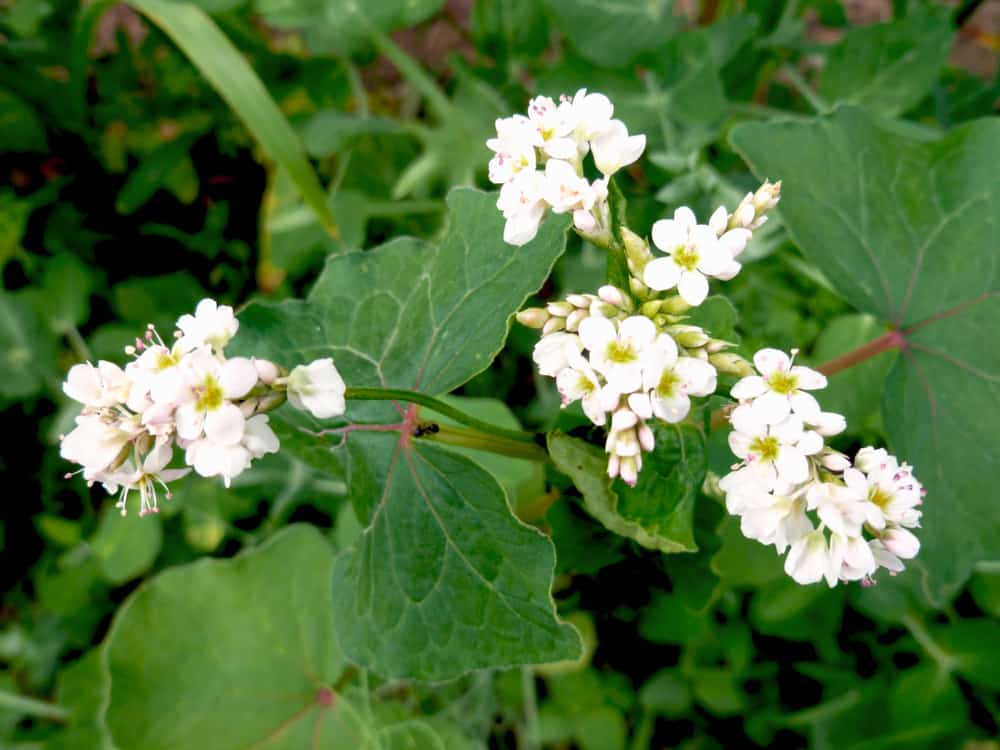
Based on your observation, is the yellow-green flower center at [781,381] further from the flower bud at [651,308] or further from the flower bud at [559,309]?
the flower bud at [559,309]

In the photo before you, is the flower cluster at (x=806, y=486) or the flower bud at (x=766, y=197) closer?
the flower cluster at (x=806, y=486)

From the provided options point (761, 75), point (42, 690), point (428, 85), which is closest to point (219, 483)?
point (42, 690)

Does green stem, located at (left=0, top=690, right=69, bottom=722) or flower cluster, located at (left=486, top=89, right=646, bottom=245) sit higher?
flower cluster, located at (left=486, top=89, right=646, bottom=245)

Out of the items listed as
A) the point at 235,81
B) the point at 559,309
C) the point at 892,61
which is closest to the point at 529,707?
the point at 559,309

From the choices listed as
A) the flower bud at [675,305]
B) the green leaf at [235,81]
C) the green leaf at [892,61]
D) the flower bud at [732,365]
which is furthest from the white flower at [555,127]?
the green leaf at [892,61]

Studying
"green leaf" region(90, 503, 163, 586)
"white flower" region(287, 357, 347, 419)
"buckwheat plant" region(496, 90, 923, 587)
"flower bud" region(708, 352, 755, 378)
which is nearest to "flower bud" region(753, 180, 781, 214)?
"buckwheat plant" region(496, 90, 923, 587)

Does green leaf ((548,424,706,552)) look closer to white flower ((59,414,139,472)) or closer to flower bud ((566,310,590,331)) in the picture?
flower bud ((566,310,590,331))
